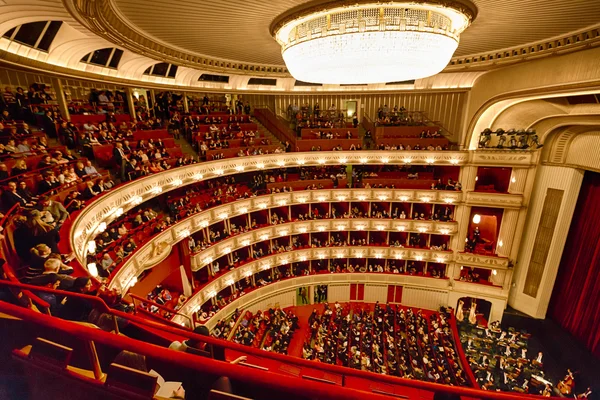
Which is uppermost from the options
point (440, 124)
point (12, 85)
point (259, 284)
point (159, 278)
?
point (12, 85)

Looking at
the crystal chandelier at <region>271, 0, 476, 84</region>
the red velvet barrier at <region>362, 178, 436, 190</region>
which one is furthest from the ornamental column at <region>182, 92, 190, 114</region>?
the crystal chandelier at <region>271, 0, 476, 84</region>

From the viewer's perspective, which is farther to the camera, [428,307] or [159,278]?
[428,307]

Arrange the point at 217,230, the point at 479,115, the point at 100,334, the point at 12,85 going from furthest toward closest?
the point at 217,230 < the point at 479,115 < the point at 12,85 < the point at 100,334

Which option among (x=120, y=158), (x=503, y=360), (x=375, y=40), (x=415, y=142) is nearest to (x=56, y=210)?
(x=120, y=158)

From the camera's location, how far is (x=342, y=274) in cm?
2002

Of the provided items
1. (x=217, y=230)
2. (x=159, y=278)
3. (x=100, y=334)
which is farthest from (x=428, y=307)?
(x=100, y=334)

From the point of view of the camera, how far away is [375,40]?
5.95 meters

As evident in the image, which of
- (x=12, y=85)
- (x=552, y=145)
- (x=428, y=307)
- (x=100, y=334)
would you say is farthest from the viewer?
(x=428, y=307)

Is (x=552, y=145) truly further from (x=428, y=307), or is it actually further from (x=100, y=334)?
(x=100, y=334)

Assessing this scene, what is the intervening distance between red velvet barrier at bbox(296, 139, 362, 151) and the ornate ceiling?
8148 mm

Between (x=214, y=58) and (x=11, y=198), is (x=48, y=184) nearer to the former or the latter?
(x=11, y=198)

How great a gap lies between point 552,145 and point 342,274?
532 inches

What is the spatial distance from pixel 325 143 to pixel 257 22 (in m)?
11.7

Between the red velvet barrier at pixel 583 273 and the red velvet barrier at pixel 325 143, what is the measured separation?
38.5ft
